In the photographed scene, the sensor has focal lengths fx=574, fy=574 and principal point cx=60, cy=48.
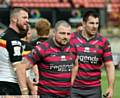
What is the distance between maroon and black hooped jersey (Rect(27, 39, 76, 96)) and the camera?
23.6ft

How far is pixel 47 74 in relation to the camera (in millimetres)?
7246

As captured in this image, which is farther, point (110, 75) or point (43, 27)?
point (43, 27)

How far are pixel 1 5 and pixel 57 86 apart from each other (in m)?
19.2

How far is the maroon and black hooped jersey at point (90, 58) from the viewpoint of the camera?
8078 millimetres

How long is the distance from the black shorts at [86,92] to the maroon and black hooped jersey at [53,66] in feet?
3.07

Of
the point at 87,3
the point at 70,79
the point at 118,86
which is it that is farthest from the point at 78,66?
the point at 87,3

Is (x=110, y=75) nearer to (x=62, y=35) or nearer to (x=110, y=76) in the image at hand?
(x=110, y=76)

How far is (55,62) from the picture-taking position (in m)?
7.21

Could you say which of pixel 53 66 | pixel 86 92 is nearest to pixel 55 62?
pixel 53 66

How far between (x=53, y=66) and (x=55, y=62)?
0.06 m

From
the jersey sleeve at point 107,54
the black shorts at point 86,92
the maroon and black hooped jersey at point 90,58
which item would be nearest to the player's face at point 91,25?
the maroon and black hooped jersey at point 90,58

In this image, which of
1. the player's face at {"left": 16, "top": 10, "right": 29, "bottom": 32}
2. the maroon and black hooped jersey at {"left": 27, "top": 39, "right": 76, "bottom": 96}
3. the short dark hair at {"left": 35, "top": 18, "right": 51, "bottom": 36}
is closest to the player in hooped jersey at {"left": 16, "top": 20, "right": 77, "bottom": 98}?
the maroon and black hooped jersey at {"left": 27, "top": 39, "right": 76, "bottom": 96}

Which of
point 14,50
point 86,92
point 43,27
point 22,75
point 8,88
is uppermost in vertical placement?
point 43,27

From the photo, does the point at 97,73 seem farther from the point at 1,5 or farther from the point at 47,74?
the point at 1,5
